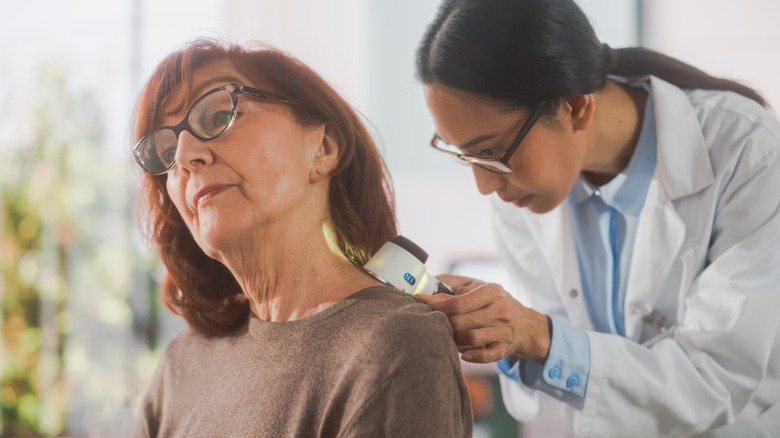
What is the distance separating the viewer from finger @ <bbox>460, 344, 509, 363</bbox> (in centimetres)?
122

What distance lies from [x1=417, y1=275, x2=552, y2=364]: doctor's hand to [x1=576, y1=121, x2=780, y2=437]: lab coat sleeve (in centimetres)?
12

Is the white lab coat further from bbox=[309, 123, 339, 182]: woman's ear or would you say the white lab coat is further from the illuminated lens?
the illuminated lens

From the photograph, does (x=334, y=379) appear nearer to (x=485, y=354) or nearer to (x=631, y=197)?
(x=485, y=354)

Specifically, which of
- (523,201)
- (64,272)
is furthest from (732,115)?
(64,272)

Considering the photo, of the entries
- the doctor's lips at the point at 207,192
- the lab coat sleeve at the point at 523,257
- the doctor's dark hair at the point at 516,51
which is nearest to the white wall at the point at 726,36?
the lab coat sleeve at the point at 523,257

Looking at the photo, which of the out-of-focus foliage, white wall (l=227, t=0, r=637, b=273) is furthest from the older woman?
the out-of-focus foliage

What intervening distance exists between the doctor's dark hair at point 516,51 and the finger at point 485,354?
0.40 metres

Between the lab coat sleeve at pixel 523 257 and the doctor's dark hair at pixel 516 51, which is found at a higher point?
the doctor's dark hair at pixel 516 51

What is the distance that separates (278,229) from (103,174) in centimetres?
277

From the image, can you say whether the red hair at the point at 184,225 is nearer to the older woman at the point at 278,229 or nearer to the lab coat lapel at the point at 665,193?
the older woman at the point at 278,229

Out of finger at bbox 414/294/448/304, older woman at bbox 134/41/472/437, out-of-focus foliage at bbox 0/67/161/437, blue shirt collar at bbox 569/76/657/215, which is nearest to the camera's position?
older woman at bbox 134/41/472/437

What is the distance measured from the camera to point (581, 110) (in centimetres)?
142

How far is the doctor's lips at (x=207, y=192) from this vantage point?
1.17 meters

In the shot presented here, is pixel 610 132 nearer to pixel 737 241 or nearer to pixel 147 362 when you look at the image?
pixel 737 241
